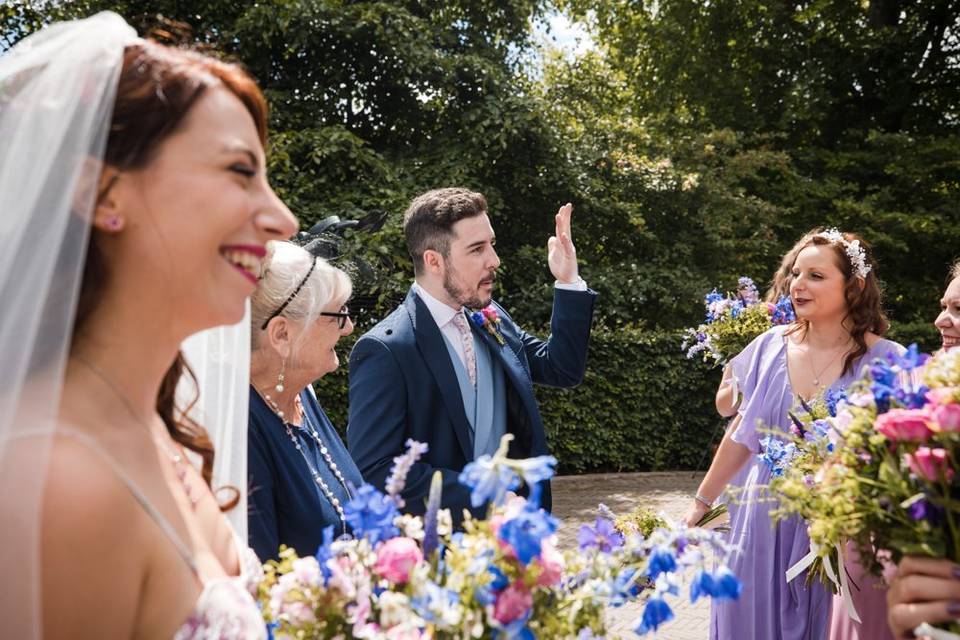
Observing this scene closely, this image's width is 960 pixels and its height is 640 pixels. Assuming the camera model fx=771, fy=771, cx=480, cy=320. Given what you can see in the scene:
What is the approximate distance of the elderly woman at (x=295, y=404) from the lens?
2682 millimetres

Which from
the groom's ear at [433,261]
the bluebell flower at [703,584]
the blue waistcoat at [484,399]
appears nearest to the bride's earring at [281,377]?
the blue waistcoat at [484,399]

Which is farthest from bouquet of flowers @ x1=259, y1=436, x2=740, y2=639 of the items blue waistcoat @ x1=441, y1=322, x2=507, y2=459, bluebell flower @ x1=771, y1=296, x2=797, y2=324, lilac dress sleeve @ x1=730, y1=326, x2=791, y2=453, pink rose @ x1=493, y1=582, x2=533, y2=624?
bluebell flower @ x1=771, y1=296, x2=797, y2=324

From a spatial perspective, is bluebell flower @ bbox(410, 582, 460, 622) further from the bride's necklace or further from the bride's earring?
the bride's earring

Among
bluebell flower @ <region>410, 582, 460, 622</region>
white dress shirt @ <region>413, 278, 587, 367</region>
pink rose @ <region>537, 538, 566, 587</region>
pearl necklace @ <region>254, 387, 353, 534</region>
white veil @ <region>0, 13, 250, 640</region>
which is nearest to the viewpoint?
white veil @ <region>0, 13, 250, 640</region>

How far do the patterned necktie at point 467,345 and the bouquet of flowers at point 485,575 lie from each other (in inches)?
91.6

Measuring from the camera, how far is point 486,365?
3.99 metres

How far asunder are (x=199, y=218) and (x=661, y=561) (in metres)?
1.10

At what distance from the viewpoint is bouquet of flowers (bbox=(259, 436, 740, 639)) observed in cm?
141

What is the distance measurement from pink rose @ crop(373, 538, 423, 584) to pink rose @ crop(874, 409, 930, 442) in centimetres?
106

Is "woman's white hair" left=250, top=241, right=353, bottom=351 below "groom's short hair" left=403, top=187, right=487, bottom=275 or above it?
below

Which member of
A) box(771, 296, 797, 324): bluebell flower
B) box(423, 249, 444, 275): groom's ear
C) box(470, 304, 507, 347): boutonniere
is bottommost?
box(470, 304, 507, 347): boutonniere

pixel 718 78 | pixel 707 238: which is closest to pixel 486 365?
pixel 707 238

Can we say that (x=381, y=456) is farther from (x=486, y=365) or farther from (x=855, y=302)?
(x=855, y=302)

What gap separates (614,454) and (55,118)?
12318 millimetres
